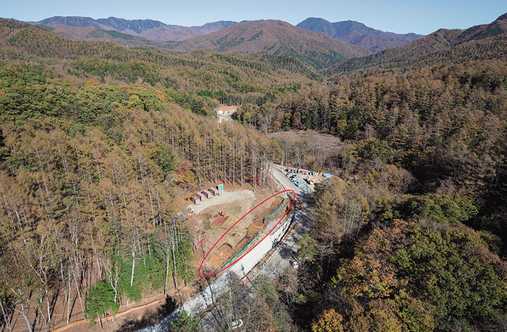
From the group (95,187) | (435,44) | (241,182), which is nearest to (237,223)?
(241,182)

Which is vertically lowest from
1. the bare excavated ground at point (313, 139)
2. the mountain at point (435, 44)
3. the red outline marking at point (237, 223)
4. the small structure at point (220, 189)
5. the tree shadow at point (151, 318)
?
the tree shadow at point (151, 318)

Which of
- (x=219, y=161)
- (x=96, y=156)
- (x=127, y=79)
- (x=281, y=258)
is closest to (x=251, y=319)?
(x=281, y=258)

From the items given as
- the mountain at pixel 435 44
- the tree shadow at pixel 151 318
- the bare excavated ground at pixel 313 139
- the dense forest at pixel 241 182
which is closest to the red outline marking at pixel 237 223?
the dense forest at pixel 241 182

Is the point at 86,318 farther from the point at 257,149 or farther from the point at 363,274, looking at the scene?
the point at 257,149

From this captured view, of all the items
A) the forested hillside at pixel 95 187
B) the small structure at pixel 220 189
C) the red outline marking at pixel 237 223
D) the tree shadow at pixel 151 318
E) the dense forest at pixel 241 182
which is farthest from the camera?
the small structure at pixel 220 189

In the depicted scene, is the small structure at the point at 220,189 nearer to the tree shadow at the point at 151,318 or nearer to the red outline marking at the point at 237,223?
the red outline marking at the point at 237,223

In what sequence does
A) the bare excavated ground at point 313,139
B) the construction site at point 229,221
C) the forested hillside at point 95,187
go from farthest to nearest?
the bare excavated ground at point 313,139
the construction site at point 229,221
the forested hillside at point 95,187
